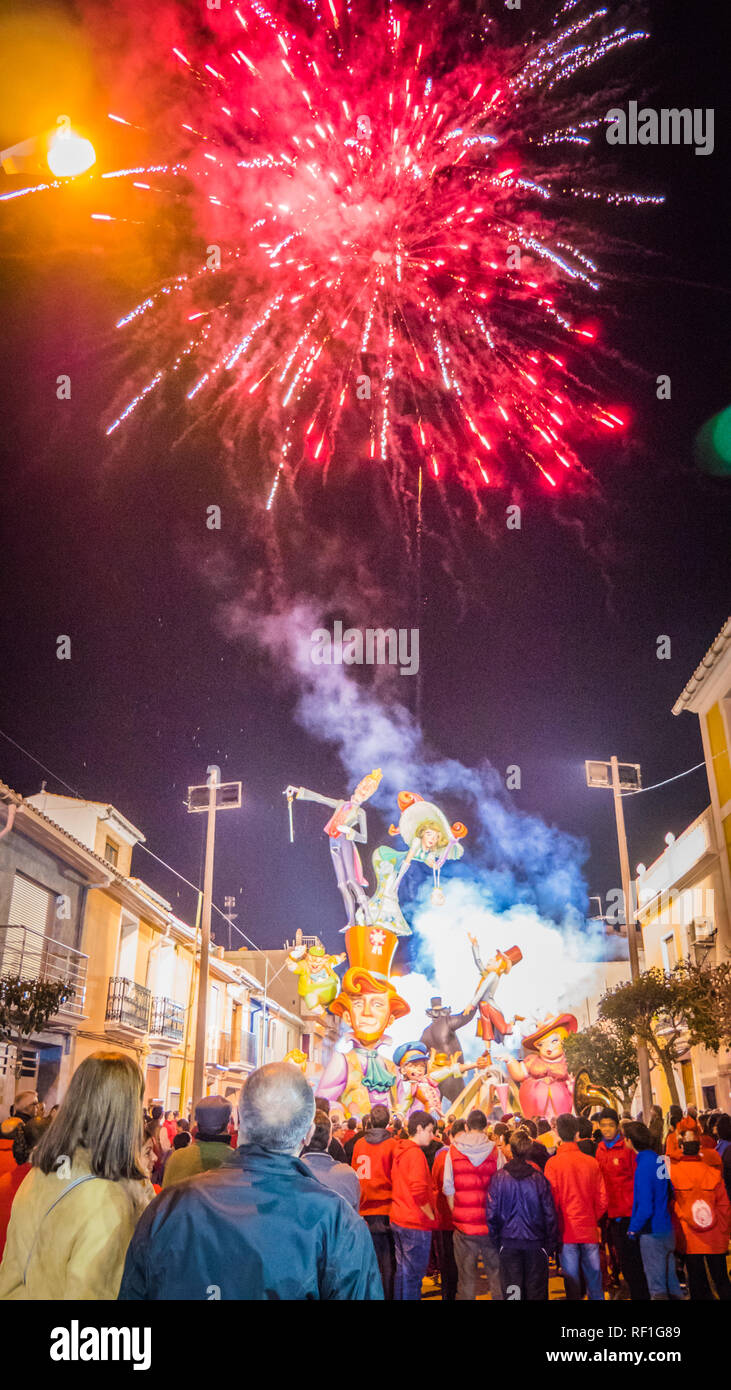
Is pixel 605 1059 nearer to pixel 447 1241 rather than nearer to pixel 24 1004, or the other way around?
pixel 24 1004

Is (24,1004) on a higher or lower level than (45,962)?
lower

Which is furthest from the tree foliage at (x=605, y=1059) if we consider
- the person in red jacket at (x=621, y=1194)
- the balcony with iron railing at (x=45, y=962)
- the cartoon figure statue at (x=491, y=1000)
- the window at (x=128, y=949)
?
the person in red jacket at (x=621, y=1194)

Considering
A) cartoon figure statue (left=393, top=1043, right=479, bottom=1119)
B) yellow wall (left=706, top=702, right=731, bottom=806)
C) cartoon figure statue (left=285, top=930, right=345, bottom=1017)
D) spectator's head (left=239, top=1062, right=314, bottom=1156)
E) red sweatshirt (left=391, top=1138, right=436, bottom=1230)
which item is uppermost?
yellow wall (left=706, top=702, right=731, bottom=806)

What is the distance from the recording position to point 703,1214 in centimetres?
645

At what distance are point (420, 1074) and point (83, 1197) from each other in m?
10.9

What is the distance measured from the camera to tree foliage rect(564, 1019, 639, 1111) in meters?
23.2

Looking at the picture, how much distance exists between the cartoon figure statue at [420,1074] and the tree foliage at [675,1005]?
4.30 metres

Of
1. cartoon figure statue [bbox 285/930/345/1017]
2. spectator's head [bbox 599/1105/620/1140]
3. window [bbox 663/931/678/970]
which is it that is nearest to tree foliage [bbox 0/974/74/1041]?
cartoon figure statue [bbox 285/930/345/1017]

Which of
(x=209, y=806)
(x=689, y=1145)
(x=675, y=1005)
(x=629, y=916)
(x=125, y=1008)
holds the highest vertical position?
(x=209, y=806)

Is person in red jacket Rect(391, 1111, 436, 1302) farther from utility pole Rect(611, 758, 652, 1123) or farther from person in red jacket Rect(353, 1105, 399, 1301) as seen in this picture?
utility pole Rect(611, 758, 652, 1123)

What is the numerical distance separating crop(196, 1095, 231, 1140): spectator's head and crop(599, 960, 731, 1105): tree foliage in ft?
44.6

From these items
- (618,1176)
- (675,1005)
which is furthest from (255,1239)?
(675,1005)

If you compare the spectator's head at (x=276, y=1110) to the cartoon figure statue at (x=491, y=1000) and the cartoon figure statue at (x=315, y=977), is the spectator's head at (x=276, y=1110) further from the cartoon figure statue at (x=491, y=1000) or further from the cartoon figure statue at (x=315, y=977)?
the cartoon figure statue at (x=491, y=1000)
